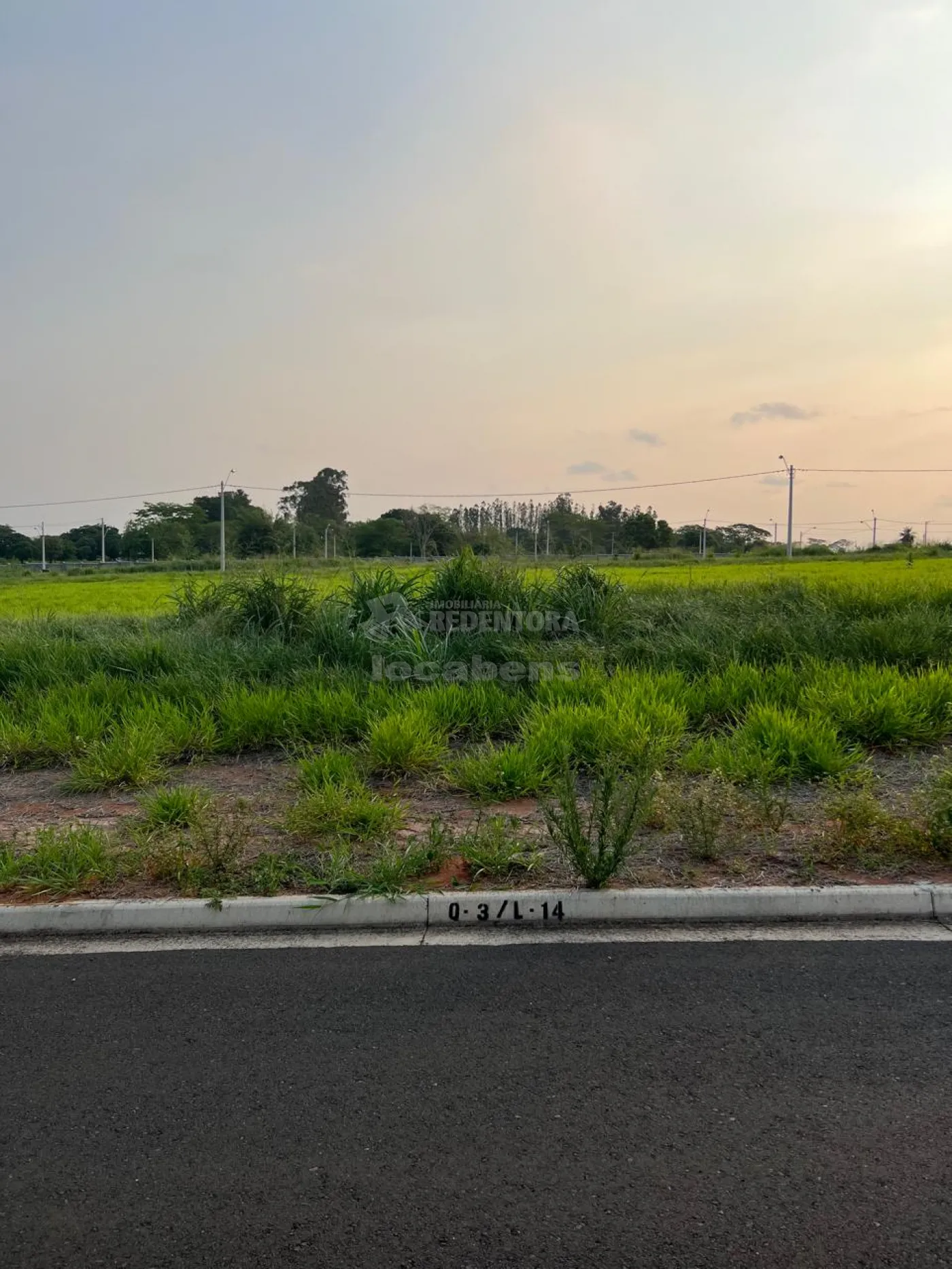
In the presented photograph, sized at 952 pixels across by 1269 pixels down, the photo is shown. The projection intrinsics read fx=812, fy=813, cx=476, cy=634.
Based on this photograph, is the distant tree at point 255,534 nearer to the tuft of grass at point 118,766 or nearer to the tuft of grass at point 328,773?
the tuft of grass at point 118,766

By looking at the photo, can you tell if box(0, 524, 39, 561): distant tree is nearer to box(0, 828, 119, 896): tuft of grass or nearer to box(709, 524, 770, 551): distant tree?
box(709, 524, 770, 551): distant tree

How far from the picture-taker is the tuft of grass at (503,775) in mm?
5426

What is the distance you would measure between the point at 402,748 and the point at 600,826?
2.11 m

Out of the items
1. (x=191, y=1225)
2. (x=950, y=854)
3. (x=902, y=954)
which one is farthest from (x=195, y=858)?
(x=950, y=854)

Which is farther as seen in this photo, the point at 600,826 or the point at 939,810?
the point at 939,810

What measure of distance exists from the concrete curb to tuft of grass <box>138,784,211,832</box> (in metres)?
1.00

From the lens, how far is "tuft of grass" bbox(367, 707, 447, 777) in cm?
592

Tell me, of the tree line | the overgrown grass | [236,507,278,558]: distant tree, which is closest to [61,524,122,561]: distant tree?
the tree line

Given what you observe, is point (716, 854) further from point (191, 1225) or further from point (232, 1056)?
point (191, 1225)

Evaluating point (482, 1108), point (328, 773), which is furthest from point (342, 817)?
point (482, 1108)

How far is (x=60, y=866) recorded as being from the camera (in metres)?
4.30

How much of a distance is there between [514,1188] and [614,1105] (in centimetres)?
46

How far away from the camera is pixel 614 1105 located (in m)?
2.55

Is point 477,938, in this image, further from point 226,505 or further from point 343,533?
point 226,505
